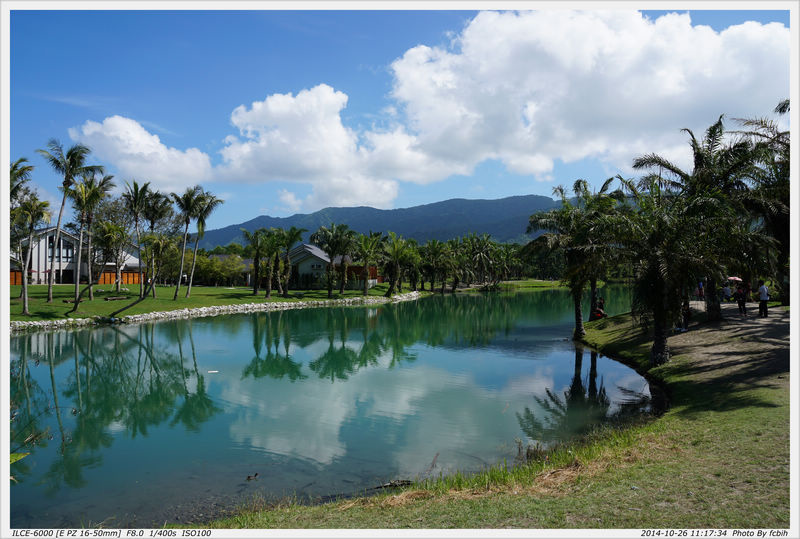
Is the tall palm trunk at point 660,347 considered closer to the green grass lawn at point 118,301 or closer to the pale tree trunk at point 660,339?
the pale tree trunk at point 660,339

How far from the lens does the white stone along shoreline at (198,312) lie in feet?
118

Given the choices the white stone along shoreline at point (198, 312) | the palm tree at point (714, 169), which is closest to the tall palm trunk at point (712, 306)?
the palm tree at point (714, 169)

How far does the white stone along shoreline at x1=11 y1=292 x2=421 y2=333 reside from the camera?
36.0 meters

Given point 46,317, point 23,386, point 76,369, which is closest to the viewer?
point 23,386

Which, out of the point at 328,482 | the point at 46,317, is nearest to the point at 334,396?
the point at 328,482

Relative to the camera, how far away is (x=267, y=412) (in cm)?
1638

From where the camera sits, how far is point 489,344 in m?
30.8

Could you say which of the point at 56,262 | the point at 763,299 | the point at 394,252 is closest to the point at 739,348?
the point at 763,299

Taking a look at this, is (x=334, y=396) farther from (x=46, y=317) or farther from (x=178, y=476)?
(x=46, y=317)

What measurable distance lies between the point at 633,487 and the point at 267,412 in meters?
11.7

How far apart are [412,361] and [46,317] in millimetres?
A: 29990

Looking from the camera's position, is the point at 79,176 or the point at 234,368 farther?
the point at 79,176

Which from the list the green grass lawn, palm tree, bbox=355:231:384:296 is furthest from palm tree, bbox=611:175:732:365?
palm tree, bbox=355:231:384:296

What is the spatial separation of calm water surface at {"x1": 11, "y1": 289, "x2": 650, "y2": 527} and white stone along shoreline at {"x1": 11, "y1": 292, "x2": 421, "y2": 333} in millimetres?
3362
